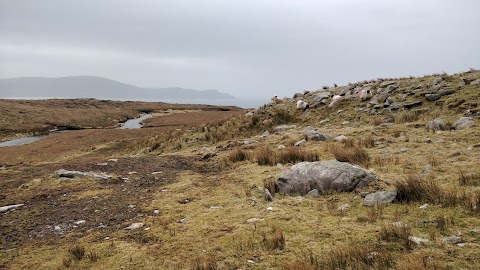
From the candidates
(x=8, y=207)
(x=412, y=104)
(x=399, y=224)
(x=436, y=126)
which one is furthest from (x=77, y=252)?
(x=412, y=104)

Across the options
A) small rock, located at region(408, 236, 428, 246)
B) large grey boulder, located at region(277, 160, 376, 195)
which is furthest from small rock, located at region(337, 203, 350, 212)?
small rock, located at region(408, 236, 428, 246)

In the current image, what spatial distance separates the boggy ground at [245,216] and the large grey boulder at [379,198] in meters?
0.18

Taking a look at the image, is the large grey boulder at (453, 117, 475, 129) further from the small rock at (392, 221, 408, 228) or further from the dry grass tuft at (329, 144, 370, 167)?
the small rock at (392, 221, 408, 228)

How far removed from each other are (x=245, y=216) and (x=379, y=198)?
2883mm

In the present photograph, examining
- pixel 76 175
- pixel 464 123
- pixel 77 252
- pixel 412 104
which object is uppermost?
pixel 412 104

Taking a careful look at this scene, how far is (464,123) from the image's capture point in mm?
12969

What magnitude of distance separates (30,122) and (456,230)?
65.2m

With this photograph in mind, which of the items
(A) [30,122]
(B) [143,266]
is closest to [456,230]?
(B) [143,266]

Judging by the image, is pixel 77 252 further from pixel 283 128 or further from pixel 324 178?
pixel 283 128

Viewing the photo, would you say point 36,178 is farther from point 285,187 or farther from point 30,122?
point 30,122

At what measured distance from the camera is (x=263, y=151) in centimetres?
1278

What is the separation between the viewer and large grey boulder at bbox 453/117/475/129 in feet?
41.8

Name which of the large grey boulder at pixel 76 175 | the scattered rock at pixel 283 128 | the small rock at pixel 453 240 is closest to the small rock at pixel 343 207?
the small rock at pixel 453 240

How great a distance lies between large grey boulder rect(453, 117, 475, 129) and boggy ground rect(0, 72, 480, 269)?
1.32ft
